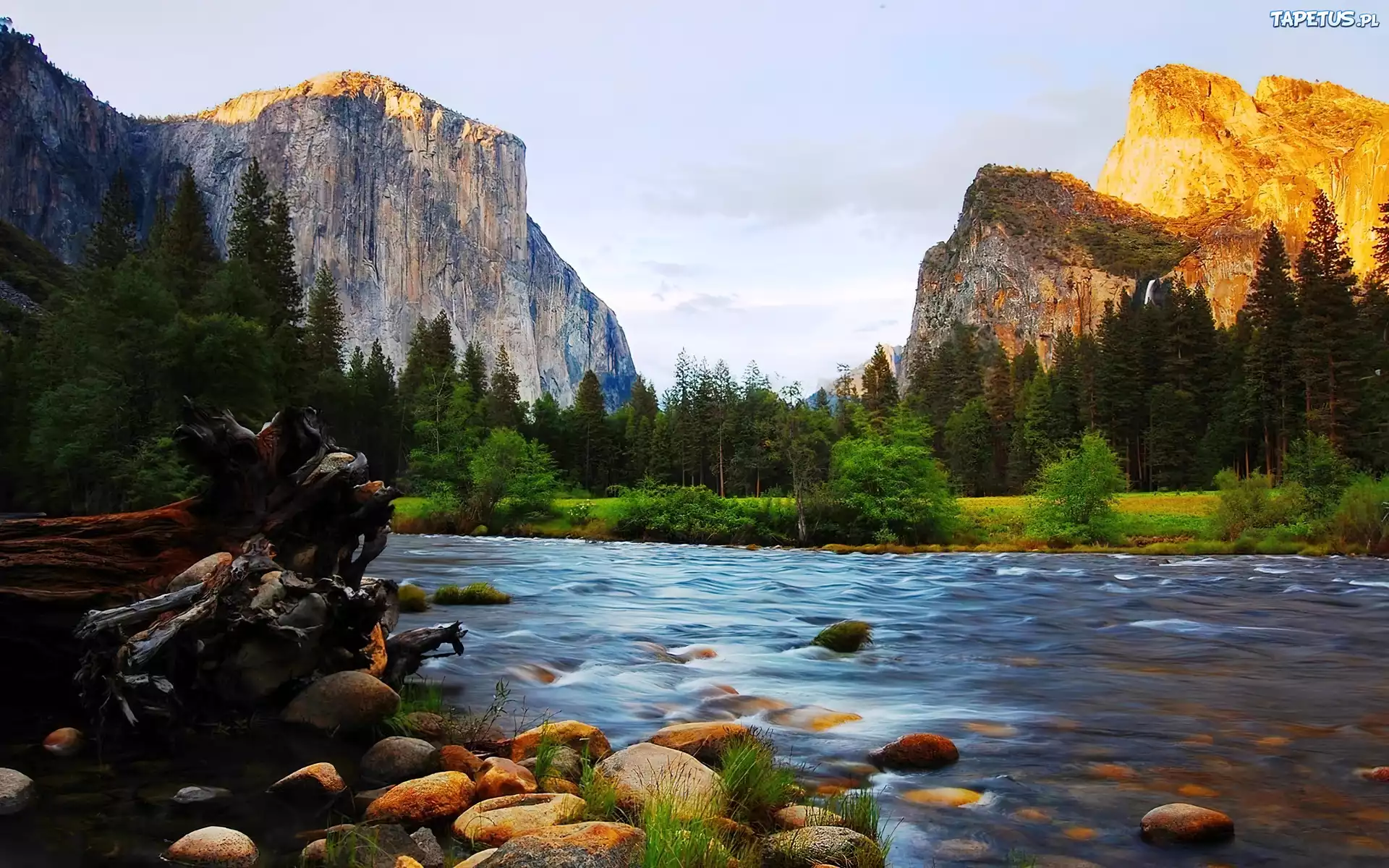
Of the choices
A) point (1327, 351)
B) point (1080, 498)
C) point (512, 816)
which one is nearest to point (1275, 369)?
point (1327, 351)

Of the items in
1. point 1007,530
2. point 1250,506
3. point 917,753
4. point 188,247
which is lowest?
point 1007,530

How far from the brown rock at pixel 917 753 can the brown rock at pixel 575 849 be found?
3.66 m

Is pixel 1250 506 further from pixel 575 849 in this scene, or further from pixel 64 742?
pixel 64 742

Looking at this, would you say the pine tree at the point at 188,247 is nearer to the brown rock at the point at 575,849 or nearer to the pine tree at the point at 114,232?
the pine tree at the point at 114,232

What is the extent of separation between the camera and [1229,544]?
1264 inches

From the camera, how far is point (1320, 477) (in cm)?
3325

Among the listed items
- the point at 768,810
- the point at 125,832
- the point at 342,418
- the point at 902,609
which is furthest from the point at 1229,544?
the point at 342,418

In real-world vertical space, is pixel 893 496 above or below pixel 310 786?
above

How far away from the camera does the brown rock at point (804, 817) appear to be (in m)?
4.99

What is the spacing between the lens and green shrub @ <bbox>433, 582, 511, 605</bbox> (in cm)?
1645

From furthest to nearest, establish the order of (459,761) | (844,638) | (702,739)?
(844,638), (702,739), (459,761)

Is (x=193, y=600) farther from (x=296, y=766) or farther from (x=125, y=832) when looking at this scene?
(x=125, y=832)

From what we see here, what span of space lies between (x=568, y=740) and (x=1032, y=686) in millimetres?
6397

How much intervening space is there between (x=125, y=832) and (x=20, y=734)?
2.76 meters
